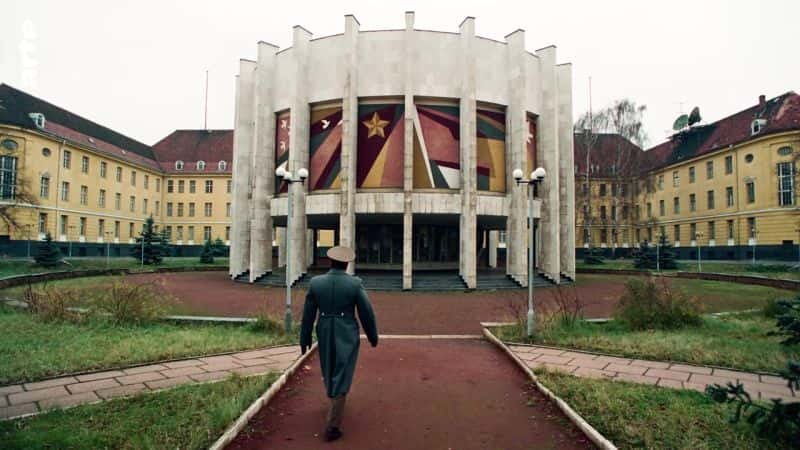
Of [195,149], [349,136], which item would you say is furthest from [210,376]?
[195,149]

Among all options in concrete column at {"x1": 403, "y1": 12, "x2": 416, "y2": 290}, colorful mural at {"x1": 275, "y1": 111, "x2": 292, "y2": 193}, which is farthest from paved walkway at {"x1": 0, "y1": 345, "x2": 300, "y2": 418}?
colorful mural at {"x1": 275, "y1": 111, "x2": 292, "y2": 193}

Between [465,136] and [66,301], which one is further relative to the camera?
[465,136]

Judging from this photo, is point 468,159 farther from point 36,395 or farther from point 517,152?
point 36,395

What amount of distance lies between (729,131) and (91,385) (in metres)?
55.8

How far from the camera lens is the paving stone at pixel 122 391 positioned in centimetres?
571

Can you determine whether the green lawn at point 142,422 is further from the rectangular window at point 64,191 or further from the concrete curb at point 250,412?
the rectangular window at point 64,191

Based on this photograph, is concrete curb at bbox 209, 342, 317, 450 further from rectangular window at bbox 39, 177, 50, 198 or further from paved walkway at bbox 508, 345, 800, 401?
rectangular window at bbox 39, 177, 50, 198

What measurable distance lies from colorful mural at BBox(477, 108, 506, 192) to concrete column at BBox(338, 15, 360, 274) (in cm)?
715

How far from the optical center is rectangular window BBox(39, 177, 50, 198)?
39369 millimetres

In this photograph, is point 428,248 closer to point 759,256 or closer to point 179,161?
point 759,256

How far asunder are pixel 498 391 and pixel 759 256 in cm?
4429

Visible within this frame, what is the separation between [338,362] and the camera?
187 inches

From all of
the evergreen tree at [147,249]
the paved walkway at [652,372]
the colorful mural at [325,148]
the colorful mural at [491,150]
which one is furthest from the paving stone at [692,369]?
the evergreen tree at [147,249]

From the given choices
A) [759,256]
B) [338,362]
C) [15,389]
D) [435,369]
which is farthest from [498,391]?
[759,256]
